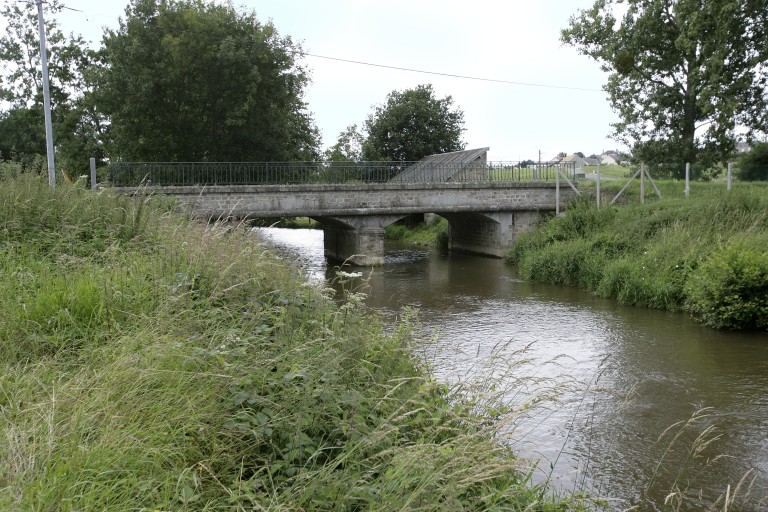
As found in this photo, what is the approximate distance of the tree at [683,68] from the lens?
958 inches

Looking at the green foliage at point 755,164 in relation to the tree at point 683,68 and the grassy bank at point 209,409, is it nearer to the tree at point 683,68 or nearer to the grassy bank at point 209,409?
the tree at point 683,68

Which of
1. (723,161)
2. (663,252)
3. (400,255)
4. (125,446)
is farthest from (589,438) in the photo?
(723,161)

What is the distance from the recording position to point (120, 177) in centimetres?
2130

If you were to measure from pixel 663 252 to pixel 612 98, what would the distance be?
1563cm

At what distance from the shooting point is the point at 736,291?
1181 centimetres

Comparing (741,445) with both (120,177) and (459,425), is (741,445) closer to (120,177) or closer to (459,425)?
(459,425)

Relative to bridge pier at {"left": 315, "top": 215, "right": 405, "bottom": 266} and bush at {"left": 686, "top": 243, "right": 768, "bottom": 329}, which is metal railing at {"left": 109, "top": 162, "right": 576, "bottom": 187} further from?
bush at {"left": 686, "top": 243, "right": 768, "bottom": 329}

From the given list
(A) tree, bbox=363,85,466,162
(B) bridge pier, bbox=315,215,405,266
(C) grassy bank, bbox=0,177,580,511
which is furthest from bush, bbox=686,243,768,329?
(A) tree, bbox=363,85,466,162

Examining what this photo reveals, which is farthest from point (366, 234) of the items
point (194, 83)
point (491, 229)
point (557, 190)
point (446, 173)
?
point (194, 83)

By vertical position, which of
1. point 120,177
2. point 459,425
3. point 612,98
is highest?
point 612,98

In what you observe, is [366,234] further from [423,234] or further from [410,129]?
[410,129]

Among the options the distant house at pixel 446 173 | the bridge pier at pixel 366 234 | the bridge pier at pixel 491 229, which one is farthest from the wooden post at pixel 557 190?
the bridge pier at pixel 366 234

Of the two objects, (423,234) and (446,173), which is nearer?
(446,173)

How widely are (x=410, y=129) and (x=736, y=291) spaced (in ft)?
99.1
